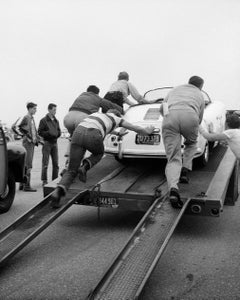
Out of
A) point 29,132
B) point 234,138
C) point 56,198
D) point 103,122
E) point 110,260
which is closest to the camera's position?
point 110,260

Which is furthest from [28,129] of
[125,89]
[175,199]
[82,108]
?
[175,199]

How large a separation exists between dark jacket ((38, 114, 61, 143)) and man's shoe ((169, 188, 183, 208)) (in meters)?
4.95

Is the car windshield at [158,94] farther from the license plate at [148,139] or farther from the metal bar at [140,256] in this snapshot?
the metal bar at [140,256]

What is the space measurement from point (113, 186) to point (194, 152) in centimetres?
128

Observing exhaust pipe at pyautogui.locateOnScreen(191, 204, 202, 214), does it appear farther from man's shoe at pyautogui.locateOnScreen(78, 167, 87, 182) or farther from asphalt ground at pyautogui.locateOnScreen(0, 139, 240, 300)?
man's shoe at pyautogui.locateOnScreen(78, 167, 87, 182)

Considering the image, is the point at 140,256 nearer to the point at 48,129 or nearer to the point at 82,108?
the point at 82,108

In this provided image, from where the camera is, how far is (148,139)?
21.2 ft

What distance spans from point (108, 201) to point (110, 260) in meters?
1.17

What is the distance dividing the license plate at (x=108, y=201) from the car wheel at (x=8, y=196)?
199 cm

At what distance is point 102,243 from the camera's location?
5176 mm

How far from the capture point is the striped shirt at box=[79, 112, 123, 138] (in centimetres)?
578

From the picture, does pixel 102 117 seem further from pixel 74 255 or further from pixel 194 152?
pixel 74 255

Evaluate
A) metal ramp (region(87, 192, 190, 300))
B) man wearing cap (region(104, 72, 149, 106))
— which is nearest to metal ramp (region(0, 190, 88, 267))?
metal ramp (region(87, 192, 190, 300))

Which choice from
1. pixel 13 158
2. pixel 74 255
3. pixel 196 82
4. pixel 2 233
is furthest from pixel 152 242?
pixel 13 158
